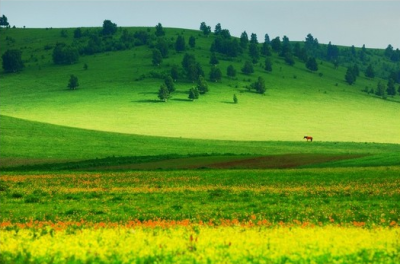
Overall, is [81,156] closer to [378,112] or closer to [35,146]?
[35,146]

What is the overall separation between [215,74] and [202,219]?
561 ft

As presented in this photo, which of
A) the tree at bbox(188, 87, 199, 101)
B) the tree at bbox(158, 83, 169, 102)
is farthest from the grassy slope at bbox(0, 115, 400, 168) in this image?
the tree at bbox(188, 87, 199, 101)

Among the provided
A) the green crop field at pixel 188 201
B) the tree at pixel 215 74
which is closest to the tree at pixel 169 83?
the tree at pixel 215 74

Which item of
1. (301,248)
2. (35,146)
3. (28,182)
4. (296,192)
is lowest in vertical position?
(35,146)

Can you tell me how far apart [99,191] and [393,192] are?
1640cm

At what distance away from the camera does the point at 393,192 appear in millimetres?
32938

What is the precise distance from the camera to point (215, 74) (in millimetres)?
193375

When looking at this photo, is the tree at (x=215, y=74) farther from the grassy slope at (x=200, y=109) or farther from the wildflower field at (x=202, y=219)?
the wildflower field at (x=202, y=219)

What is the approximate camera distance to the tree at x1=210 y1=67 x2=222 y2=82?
19312 centimetres

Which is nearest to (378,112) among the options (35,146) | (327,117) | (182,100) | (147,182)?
(327,117)

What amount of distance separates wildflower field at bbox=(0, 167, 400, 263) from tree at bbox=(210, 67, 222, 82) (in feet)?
489

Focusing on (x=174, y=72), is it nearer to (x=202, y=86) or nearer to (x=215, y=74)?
(x=215, y=74)

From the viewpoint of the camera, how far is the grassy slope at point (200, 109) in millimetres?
129875

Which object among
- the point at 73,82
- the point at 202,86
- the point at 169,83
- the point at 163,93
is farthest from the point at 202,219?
the point at 73,82
